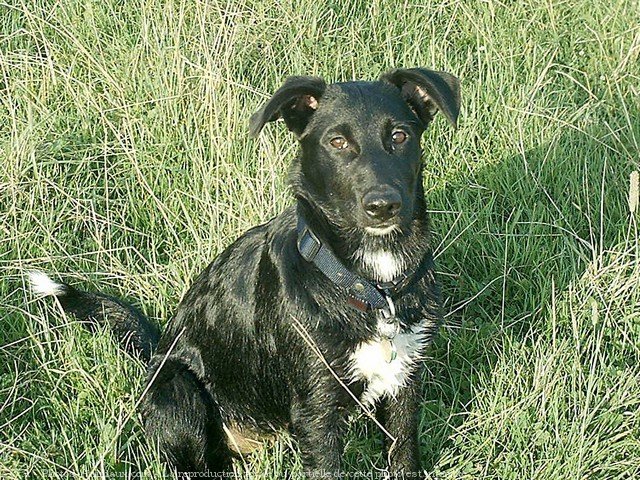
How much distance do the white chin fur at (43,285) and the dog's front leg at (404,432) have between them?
1.42 metres

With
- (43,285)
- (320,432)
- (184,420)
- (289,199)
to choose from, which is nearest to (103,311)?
(43,285)

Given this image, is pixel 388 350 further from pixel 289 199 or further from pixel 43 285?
pixel 43 285

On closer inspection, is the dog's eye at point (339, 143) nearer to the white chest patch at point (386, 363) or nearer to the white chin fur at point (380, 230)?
the white chin fur at point (380, 230)

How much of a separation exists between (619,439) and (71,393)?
2147 mm

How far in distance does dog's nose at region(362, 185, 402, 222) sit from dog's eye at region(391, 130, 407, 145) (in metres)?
0.25

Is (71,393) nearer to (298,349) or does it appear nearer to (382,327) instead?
(298,349)

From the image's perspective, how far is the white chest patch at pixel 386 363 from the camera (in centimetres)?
298

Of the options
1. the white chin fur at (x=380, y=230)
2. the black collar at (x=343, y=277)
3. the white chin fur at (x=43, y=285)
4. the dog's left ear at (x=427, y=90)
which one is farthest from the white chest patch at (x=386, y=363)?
the white chin fur at (x=43, y=285)

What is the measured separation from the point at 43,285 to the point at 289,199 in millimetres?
1216

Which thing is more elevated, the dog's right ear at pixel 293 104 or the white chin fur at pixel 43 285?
the dog's right ear at pixel 293 104

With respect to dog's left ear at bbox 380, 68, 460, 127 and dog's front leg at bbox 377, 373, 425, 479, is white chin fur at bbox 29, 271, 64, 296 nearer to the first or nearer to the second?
dog's front leg at bbox 377, 373, 425, 479

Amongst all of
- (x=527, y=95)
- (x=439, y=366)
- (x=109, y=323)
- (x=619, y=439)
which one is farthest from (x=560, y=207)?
(x=109, y=323)

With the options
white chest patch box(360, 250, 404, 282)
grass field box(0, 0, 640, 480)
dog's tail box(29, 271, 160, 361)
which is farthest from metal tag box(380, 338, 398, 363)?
dog's tail box(29, 271, 160, 361)

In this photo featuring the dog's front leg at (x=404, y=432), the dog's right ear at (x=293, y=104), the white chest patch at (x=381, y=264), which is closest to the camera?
the dog's right ear at (x=293, y=104)
